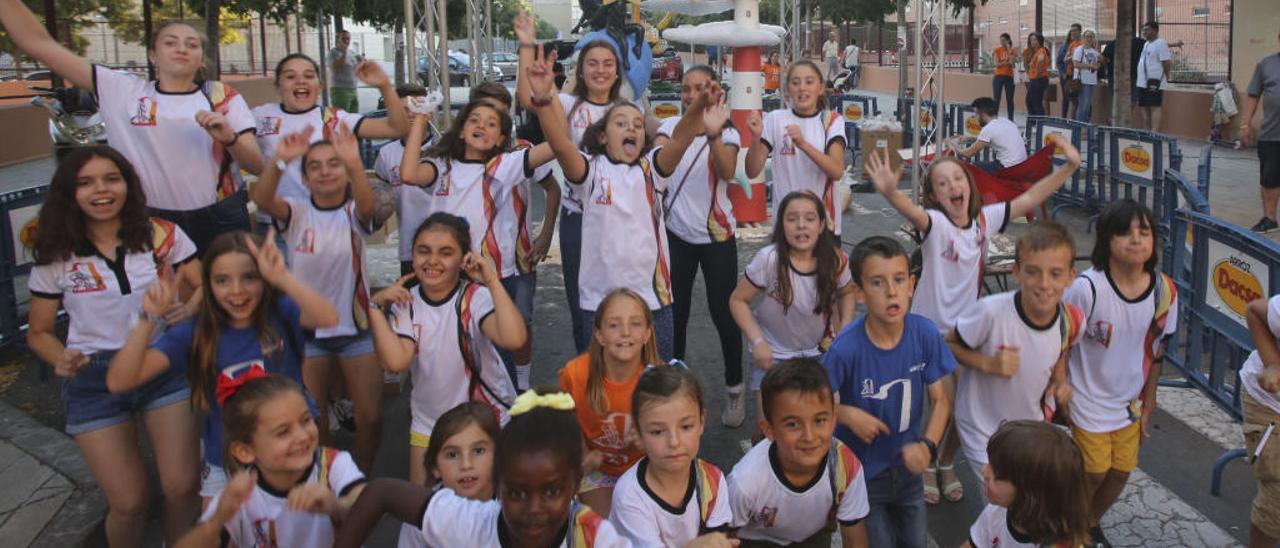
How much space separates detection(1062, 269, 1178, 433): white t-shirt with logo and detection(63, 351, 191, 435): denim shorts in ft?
11.3

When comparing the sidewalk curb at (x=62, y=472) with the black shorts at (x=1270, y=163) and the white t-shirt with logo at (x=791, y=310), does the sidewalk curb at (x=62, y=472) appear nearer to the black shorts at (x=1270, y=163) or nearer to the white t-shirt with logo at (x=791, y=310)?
the white t-shirt with logo at (x=791, y=310)

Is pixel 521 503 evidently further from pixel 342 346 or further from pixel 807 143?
pixel 807 143

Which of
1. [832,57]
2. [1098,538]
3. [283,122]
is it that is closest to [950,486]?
[1098,538]

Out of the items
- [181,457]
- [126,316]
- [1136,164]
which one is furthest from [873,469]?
[1136,164]

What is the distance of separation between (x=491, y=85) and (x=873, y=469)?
2906 millimetres

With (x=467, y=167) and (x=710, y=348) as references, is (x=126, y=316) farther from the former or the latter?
(x=710, y=348)

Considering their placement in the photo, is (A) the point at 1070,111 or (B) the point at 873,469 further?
(A) the point at 1070,111

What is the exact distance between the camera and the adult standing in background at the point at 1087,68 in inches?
749

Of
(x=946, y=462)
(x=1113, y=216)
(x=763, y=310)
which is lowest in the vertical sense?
(x=946, y=462)

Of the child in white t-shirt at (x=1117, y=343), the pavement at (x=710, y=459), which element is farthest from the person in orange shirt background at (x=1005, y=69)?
the child in white t-shirt at (x=1117, y=343)

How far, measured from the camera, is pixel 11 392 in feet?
20.9

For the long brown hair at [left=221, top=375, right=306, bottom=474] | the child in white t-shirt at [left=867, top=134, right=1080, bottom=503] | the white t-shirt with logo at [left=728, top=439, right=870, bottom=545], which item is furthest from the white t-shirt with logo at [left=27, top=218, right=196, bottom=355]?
the child in white t-shirt at [left=867, top=134, right=1080, bottom=503]

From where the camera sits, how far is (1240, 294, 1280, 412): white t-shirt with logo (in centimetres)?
387

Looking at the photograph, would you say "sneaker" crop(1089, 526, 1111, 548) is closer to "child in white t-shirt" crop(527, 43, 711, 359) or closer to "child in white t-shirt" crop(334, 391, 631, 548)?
"child in white t-shirt" crop(527, 43, 711, 359)
